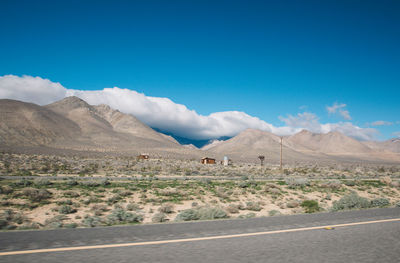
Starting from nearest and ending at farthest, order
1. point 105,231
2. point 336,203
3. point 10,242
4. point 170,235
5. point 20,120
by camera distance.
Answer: point 10,242
point 170,235
point 105,231
point 336,203
point 20,120

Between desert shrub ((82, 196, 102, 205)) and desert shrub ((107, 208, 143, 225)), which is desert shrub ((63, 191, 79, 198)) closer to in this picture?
desert shrub ((82, 196, 102, 205))

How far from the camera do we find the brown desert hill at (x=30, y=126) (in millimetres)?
119000

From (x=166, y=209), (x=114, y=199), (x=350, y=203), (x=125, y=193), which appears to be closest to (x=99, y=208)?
(x=114, y=199)

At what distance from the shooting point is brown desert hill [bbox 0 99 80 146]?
119 meters

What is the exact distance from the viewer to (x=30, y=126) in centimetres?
13612

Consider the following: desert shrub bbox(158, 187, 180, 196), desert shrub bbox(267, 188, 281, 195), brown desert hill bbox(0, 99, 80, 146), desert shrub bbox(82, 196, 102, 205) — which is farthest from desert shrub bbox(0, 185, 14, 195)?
brown desert hill bbox(0, 99, 80, 146)

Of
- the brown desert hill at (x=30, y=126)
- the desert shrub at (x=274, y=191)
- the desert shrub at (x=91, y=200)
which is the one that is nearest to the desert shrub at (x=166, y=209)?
the desert shrub at (x=91, y=200)

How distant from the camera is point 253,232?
677cm

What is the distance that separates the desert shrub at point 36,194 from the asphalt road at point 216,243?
1215 cm

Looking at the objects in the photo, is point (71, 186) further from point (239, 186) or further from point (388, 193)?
point (388, 193)

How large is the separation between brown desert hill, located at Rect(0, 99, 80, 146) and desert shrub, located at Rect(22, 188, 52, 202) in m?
106

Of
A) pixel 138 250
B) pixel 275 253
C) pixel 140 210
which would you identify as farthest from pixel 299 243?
pixel 140 210

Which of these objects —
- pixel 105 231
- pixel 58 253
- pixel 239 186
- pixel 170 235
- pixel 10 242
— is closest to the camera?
pixel 58 253

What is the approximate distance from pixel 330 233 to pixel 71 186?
19.9 meters
